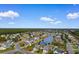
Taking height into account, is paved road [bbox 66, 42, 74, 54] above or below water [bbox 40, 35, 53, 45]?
below

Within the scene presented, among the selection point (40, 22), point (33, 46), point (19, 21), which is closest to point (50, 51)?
point (33, 46)

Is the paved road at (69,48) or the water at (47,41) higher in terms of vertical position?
the water at (47,41)

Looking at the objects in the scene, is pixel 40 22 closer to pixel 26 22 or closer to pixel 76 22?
pixel 26 22

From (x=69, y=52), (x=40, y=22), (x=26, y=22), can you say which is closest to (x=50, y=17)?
(x=40, y=22)

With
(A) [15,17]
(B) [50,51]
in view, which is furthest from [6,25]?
(B) [50,51]
